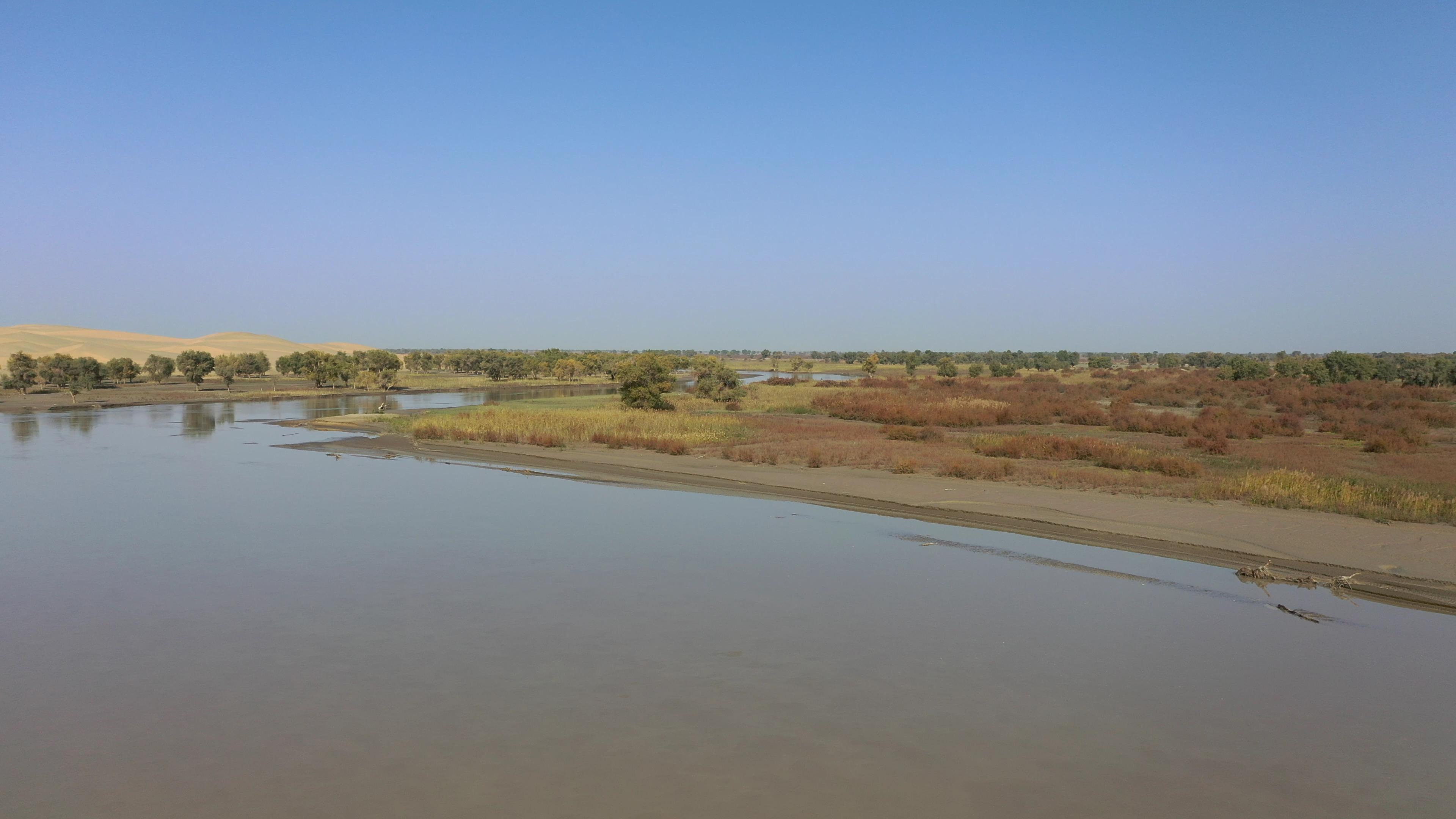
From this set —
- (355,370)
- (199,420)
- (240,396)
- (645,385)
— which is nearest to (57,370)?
(240,396)

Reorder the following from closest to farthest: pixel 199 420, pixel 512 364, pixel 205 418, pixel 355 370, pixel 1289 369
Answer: pixel 199 420 → pixel 205 418 → pixel 1289 369 → pixel 355 370 → pixel 512 364

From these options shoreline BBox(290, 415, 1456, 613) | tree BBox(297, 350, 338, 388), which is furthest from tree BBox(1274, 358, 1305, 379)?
tree BBox(297, 350, 338, 388)

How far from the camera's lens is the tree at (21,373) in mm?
65062

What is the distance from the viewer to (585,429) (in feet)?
115

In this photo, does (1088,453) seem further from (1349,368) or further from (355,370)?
(355,370)

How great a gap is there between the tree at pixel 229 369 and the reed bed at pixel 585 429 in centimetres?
4542

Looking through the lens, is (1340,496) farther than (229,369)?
No

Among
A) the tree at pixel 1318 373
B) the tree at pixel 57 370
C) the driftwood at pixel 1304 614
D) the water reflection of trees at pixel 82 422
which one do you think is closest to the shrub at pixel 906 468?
the driftwood at pixel 1304 614

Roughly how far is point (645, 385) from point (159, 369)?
213 feet

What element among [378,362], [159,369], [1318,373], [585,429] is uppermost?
[1318,373]

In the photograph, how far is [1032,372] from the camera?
100688 millimetres

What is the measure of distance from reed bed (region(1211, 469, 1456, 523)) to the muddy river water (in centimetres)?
525

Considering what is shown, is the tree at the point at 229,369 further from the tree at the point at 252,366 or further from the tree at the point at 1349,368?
the tree at the point at 1349,368

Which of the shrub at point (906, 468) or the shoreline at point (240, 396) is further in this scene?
the shoreline at point (240, 396)
